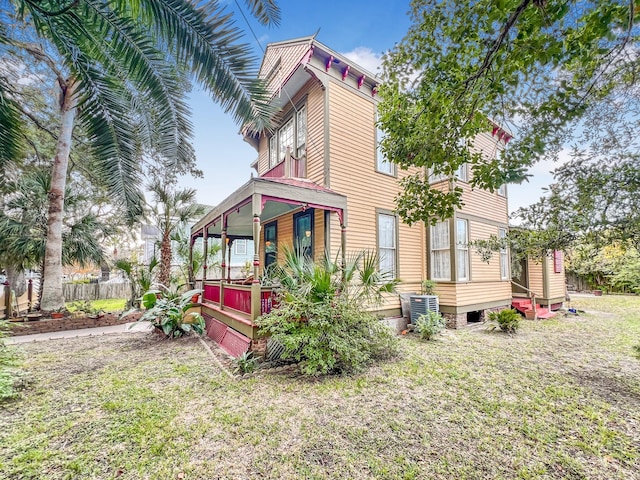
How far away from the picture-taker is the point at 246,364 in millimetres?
4734

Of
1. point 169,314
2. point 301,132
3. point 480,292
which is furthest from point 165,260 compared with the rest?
point 480,292

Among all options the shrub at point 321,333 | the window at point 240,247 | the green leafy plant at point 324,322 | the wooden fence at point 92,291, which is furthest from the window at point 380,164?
the wooden fence at point 92,291

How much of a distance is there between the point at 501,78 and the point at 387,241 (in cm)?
574

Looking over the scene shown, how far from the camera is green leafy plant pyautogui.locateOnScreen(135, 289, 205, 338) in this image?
6.69 metres

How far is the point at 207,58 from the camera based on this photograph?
4.06 meters

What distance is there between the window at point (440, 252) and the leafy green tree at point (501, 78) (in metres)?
4.82

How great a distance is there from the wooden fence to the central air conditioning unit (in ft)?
54.9

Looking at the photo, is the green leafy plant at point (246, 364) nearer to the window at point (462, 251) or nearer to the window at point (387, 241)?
the window at point (387, 241)

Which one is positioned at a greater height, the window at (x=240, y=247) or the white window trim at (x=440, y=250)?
the window at (x=240, y=247)

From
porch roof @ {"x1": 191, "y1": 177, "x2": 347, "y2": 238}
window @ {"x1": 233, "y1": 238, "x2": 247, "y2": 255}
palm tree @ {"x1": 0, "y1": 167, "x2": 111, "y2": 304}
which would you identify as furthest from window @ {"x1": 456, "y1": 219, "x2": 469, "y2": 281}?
window @ {"x1": 233, "y1": 238, "x2": 247, "y2": 255}

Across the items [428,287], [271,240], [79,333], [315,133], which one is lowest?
[79,333]

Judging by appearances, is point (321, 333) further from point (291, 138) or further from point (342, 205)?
point (291, 138)

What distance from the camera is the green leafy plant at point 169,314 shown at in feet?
22.0

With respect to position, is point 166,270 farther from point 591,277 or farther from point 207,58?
point 591,277
